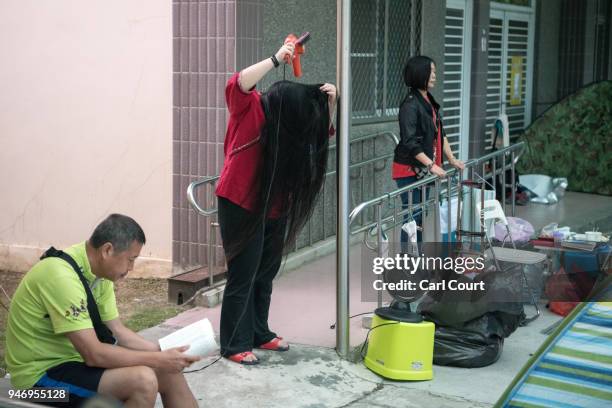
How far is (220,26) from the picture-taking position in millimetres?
7301

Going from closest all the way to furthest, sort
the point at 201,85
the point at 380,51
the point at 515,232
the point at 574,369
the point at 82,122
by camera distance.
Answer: the point at 574,369, the point at 201,85, the point at 515,232, the point at 82,122, the point at 380,51

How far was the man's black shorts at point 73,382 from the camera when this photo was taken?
3980mm

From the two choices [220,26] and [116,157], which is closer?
[220,26]

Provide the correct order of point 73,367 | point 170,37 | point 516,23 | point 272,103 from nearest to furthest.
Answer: point 73,367
point 272,103
point 170,37
point 516,23

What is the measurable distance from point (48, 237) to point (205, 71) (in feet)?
7.10

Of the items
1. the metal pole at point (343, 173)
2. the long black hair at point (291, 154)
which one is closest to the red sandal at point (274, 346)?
the metal pole at point (343, 173)

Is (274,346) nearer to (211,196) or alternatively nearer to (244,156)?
(244,156)

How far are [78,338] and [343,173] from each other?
2259 millimetres

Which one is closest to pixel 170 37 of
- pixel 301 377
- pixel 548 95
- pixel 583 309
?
pixel 301 377

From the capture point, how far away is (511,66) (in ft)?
43.0

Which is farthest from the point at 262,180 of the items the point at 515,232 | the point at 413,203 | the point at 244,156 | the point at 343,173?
the point at 515,232

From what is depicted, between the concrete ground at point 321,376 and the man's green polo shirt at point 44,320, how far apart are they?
132 cm

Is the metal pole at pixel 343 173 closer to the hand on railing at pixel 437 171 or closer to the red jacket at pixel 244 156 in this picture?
the red jacket at pixel 244 156

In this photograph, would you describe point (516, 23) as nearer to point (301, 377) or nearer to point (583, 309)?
point (301, 377)
